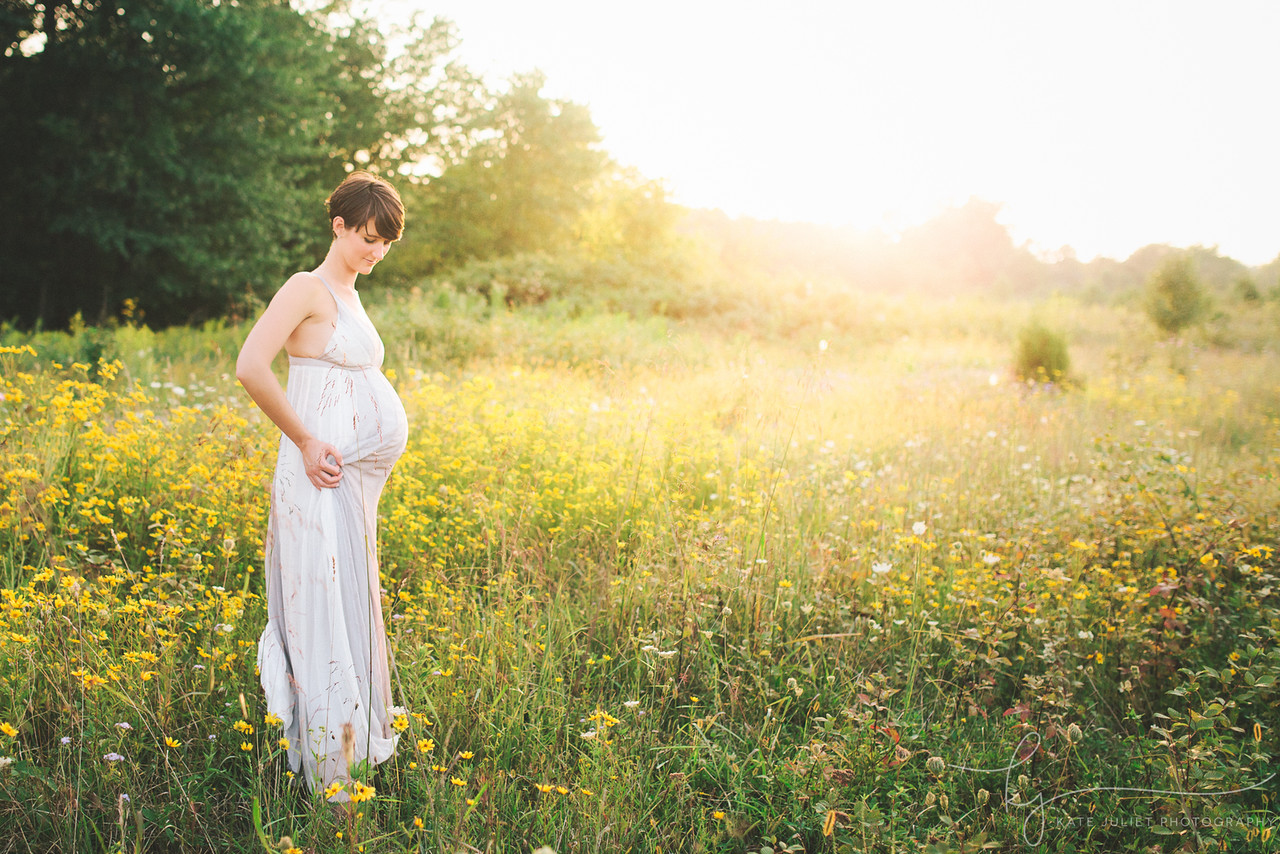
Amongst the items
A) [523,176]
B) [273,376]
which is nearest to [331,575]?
[273,376]

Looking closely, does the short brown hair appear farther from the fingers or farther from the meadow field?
the meadow field

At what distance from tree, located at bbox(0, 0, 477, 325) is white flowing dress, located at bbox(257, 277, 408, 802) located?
13275mm

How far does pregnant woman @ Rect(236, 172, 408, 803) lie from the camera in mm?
1997

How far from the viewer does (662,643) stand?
2.68m

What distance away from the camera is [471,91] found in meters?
26.3

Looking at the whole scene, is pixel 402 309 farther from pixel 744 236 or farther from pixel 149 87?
pixel 744 236

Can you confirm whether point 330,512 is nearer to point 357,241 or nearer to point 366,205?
point 357,241

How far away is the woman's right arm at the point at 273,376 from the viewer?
188 centimetres

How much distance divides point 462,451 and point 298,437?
214 centimetres

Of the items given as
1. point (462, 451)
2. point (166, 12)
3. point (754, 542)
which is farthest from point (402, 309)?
point (754, 542)

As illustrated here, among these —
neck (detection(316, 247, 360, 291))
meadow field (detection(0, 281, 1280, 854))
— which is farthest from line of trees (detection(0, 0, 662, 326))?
neck (detection(316, 247, 360, 291))

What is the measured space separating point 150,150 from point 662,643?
15.3 m

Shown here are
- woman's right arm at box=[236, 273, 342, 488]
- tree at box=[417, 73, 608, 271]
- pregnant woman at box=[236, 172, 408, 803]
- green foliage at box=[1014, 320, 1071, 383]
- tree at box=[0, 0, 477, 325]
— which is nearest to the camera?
woman's right arm at box=[236, 273, 342, 488]
